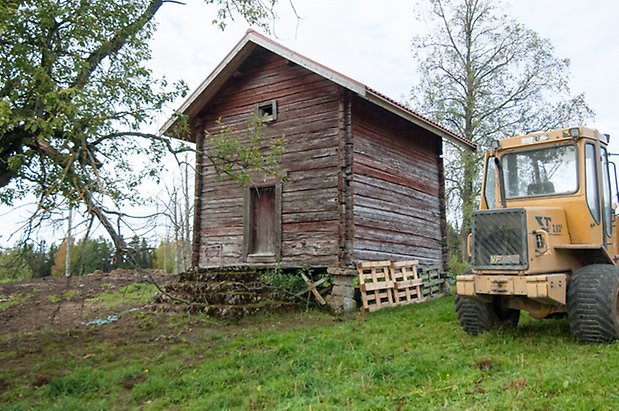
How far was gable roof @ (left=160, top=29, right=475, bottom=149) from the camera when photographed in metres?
11.5

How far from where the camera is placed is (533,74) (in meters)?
22.5

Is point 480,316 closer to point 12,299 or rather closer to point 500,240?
point 500,240

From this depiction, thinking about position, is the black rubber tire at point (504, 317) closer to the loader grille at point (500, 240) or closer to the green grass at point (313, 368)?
the green grass at point (313, 368)

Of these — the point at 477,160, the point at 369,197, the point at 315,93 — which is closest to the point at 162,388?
the point at 369,197

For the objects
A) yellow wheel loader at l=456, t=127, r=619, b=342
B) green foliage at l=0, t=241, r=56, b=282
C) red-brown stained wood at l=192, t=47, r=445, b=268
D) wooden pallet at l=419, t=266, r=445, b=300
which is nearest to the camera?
green foliage at l=0, t=241, r=56, b=282

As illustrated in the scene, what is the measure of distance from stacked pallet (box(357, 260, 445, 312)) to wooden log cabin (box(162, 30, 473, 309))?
13.3 inches

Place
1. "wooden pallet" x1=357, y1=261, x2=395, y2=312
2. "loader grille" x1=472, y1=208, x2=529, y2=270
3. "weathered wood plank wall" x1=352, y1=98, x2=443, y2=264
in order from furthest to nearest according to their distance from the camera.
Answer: "weathered wood plank wall" x1=352, y1=98, x2=443, y2=264 → "wooden pallet" x1=357, y1=261, x2=395, y2=312 → "loader grille" x1=472, y1=208, x2=529, y2=270

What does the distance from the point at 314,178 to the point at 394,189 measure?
253cm

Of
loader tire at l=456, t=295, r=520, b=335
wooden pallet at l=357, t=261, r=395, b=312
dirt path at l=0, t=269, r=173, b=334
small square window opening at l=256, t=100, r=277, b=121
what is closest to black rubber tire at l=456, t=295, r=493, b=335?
loader tire at l=456, t=295, r=520, b=335

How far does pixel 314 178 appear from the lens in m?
12.4

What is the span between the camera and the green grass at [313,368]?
5387mm

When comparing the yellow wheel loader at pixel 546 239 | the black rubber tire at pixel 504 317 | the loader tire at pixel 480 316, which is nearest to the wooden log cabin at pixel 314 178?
the loader tire at pixel 480 316

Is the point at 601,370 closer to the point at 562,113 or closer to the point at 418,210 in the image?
the point at 418,210

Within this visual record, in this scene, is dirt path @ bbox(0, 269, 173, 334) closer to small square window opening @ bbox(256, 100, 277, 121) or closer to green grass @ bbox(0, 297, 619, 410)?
green grass @ bbox(0, 297, 619, 410)
